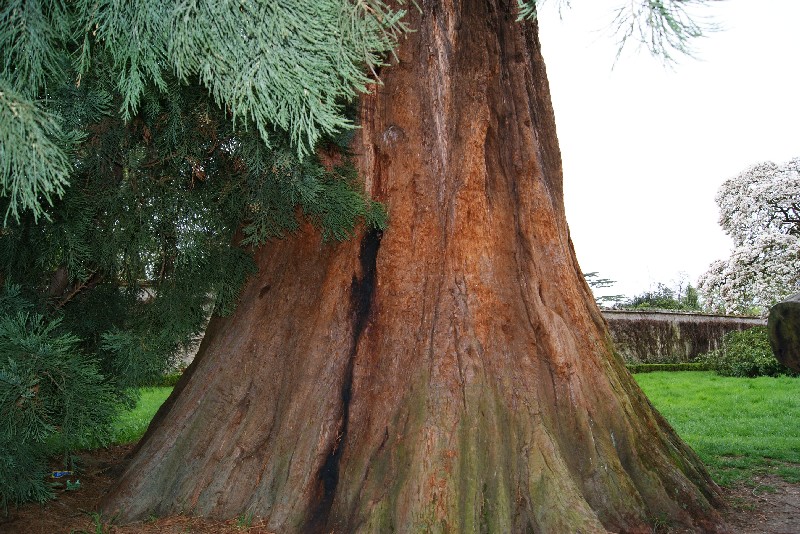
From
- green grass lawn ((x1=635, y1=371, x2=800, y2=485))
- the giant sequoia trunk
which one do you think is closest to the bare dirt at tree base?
the giant sequoia trunk

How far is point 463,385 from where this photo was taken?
4.42 meters

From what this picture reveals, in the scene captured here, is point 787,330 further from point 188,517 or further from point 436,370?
point 188,517

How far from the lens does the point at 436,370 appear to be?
4461mm

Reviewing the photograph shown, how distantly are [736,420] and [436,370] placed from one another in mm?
6713

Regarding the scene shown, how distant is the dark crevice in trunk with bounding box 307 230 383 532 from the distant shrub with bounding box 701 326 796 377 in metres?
13.0

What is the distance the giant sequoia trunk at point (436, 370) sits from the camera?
4.26 meters

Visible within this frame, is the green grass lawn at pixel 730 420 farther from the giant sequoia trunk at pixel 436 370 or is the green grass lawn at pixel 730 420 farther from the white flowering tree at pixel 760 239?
the white flowering tree at pixel 760 239

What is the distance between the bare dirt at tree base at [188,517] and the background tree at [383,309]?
6.3 inches

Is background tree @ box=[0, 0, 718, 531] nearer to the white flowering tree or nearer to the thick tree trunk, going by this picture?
the thick tree trunk

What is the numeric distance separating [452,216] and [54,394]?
111 inches

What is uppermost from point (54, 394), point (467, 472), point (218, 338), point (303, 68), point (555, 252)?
point (303, 68)

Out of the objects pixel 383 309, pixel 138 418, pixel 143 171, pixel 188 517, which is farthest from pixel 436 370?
pixel 138 418

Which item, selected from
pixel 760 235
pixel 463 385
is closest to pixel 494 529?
pixel 463 385

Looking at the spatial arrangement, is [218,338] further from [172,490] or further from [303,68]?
[303,68]
